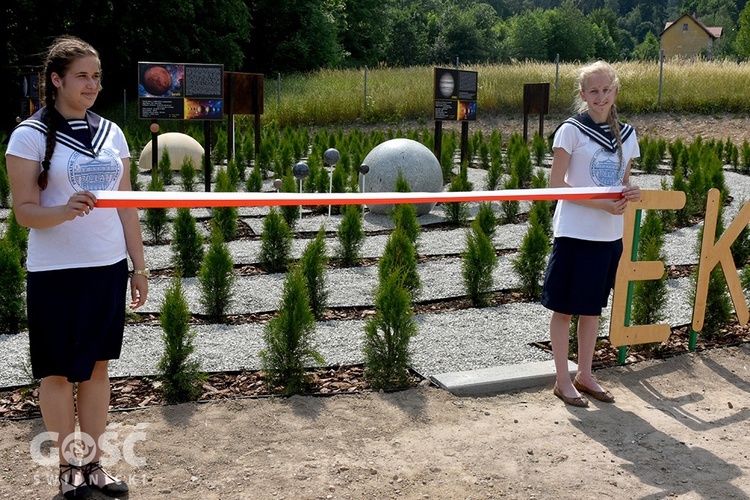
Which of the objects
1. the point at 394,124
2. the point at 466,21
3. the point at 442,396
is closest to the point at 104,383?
the point at 442,396

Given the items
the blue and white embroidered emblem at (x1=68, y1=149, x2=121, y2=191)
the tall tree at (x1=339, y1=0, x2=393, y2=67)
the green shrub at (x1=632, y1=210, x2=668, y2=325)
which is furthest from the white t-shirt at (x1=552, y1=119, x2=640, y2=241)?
the tall tree at (x1=339, y1=0, x2=393, y2=67)

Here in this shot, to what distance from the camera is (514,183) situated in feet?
43.3

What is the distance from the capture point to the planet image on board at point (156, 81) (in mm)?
14562

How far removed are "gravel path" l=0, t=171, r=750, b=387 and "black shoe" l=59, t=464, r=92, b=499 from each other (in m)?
1.57

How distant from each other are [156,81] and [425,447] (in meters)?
11.7

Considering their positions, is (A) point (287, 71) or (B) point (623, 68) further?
(A) point (287, 71)

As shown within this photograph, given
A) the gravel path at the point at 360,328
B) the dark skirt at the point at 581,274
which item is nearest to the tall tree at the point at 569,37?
the gravel path at the point at 360,328

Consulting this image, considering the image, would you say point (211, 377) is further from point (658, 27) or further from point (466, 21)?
point (658, 27)

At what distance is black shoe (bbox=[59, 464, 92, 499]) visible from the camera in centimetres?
363

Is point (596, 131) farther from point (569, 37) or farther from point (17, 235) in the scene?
point (569, 37)

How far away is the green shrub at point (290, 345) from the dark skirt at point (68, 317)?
1.70 metres

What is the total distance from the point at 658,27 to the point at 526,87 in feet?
479

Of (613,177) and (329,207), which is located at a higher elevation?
(613,177)

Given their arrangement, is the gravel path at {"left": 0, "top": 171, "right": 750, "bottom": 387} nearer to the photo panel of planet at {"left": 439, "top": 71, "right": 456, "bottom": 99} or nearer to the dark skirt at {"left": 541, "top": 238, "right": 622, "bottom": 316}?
the dark skirt at {"left": 541, "top": 238, "right": 622, "bottom": 316}
